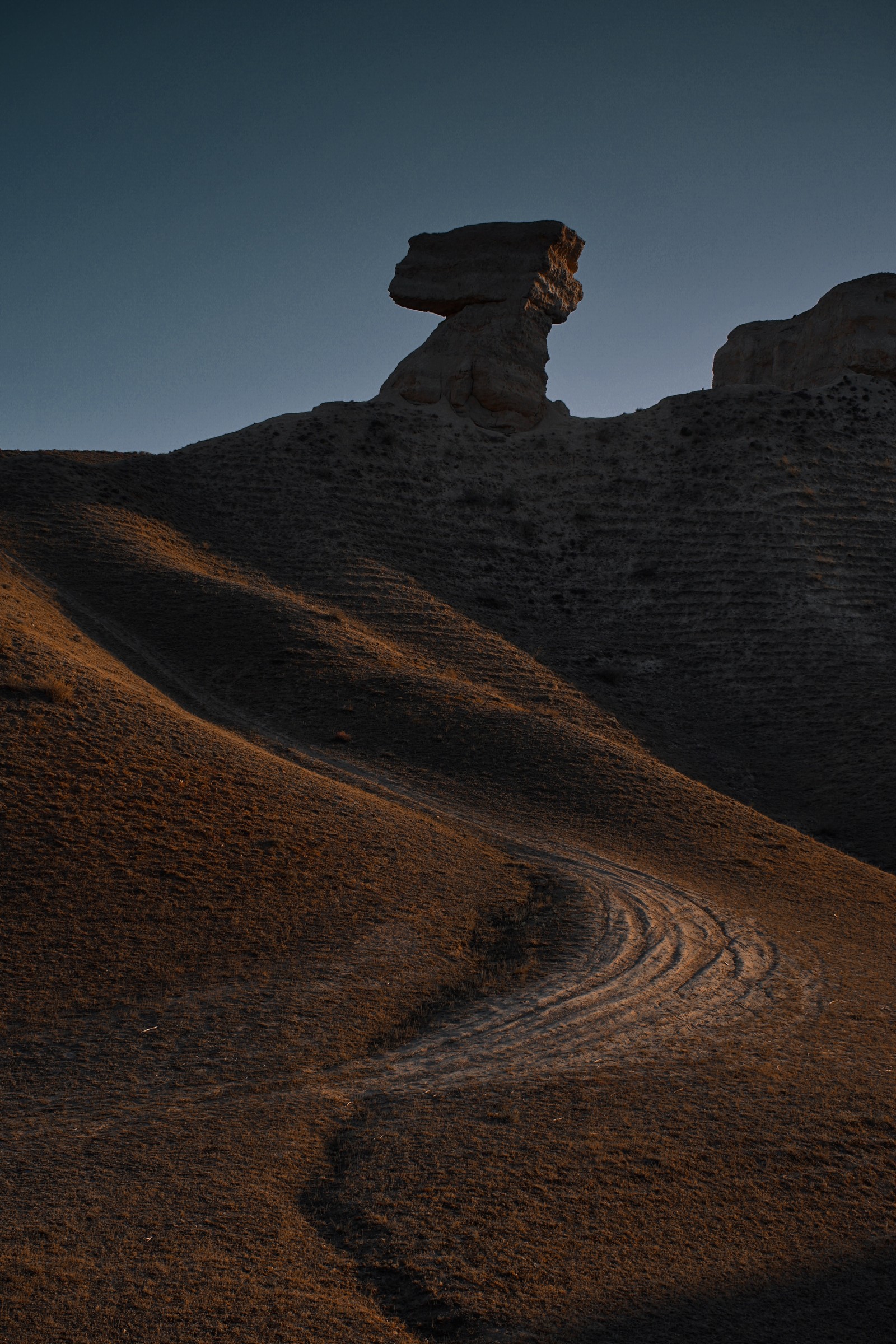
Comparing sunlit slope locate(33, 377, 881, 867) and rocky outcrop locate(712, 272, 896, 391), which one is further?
rocky outcrop locate(712, 272, 896, 391)

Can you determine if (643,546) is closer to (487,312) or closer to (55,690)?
(487,312)

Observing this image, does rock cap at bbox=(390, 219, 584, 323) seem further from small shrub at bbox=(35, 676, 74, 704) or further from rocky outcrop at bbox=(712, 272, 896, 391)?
small shrub at bbox=(35, 676, 74, 704)

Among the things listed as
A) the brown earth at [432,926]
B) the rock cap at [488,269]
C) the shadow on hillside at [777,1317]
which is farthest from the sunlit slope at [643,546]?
the shadow on hillside at [777,1317]

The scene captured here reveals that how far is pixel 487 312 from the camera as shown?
4081 centimetres

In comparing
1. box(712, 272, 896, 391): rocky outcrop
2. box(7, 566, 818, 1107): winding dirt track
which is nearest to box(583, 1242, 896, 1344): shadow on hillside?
box(7, 566, 818, 1107): winding dirt track

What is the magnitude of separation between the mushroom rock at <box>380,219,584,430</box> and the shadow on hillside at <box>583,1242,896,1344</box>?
3718cm

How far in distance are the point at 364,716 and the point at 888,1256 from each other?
1621 cm

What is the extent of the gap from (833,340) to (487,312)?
1556 centimetres

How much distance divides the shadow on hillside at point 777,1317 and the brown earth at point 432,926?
0.02m

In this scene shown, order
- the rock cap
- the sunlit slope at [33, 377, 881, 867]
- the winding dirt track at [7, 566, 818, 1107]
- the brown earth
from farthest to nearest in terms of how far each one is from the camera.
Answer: the rock cap < the sunlit slope at [33, 377, 881, 867] < the winding dirt track at [7, 566, 818, 1107] < the brown earth

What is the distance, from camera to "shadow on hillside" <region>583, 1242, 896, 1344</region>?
4.97 meters

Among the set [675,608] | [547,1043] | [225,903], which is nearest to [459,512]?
[675,608]

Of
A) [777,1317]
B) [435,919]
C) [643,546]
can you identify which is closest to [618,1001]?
[435,919]

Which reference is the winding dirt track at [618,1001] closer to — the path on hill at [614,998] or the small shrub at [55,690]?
the path on hill at [614,998]
